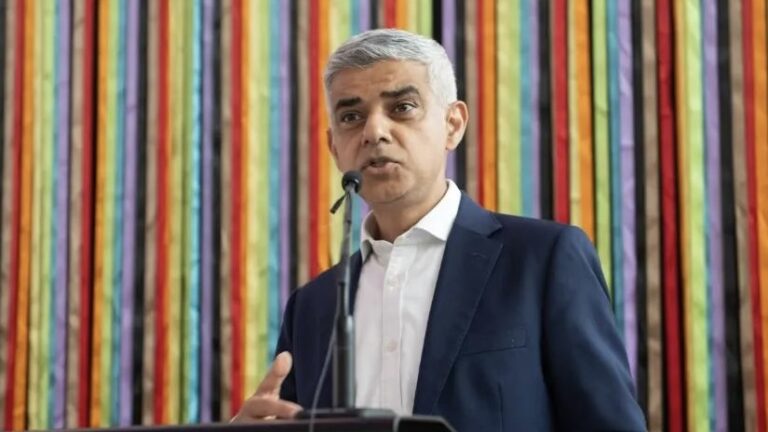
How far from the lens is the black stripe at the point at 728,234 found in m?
2.77

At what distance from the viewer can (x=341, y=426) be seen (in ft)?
4.41

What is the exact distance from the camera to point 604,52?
2908 mm

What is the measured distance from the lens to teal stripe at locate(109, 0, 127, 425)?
3.09 m

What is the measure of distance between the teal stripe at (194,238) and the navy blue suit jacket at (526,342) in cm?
113

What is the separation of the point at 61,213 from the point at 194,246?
402 millimetres

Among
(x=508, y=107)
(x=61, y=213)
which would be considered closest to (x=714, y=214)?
(x=508, y=107)

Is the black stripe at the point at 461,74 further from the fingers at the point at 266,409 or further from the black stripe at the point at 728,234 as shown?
the fingers at the point at 266,409

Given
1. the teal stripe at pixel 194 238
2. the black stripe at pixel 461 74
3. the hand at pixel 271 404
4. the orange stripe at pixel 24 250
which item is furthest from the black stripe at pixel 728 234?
the orange stripe at pixel 24 250

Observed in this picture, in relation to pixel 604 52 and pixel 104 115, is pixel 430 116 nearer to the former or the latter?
pixel 604 52

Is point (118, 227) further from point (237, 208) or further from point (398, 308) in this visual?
point (398, 308)

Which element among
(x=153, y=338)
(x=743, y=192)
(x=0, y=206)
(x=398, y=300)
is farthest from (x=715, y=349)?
(x=0, y=206)

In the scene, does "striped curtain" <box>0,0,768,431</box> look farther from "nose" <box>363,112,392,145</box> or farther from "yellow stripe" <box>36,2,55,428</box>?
"nose" <box>363,112,392,145</box>

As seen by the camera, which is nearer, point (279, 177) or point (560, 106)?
point (560, 106)

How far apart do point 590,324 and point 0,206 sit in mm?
1892
